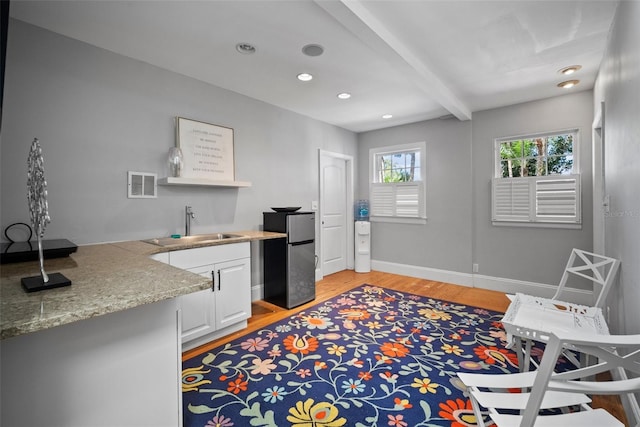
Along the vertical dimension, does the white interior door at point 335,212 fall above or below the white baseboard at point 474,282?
above

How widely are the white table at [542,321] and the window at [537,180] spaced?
76.3 inches

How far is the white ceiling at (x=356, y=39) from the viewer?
6.44 ft

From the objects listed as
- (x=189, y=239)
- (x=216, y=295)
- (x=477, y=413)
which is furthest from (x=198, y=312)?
(x=477, y=413)

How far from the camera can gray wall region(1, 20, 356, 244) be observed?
6.85ft

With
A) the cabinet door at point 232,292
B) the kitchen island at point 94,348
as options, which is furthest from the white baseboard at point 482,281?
the kitchen island at point 94,348

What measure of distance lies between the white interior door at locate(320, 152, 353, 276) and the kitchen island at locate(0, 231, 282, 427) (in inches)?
139

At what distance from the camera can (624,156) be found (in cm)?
174

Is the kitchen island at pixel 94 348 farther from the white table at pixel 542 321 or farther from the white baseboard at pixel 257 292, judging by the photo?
the white baseboard at pixel 257 292

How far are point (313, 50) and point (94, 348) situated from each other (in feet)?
8.13

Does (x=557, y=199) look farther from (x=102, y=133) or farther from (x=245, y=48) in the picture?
(x=102, y=133)

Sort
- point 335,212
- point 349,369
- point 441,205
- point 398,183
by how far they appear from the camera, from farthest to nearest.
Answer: point 335,212 → point 398,183 → point 441,205 → point 349,369

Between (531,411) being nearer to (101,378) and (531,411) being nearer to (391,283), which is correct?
(101,378)

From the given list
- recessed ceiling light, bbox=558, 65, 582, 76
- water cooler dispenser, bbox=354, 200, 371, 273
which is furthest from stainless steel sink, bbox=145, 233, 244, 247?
recessed ceiling light, bbox=558, 65, 582, 76

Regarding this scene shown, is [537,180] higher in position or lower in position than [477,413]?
higher
